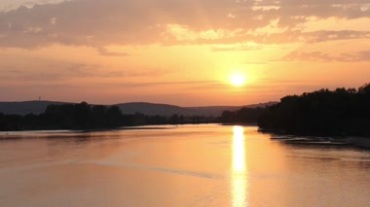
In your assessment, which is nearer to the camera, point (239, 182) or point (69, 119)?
point (239, 182)

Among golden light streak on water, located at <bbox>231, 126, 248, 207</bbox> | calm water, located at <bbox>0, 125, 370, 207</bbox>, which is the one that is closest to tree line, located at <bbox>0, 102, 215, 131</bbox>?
calm water, located at <bbox>0, 125, 370, 207</bbox>

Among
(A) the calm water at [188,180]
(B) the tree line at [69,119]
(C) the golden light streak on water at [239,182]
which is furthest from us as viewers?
(B) the tree line at [69,119]

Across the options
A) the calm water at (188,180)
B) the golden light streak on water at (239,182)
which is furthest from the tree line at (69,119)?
the golden light streak on water at (239,182)

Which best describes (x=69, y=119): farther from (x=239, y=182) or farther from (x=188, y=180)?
(x=239, y=182)

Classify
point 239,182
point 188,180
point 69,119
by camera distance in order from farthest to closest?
point 69,119 < point 188,180 < point 239,182

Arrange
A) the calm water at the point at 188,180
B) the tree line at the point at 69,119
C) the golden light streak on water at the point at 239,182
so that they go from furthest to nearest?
the tree line at the point at 69,119 → the calm water at the point at 188,180 → the golden light streak on water at the point at 239,182

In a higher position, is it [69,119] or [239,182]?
[69,119]

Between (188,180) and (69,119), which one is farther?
(69,119)

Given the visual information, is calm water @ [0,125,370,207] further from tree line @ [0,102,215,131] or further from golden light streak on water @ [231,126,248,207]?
tree line @ [0,102,215,131]

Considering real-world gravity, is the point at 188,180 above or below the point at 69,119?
below

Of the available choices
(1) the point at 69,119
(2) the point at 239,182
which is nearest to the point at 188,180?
(2) the point at 239,182

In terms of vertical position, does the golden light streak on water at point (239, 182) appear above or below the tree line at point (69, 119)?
below

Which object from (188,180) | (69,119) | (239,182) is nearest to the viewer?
(239,182)

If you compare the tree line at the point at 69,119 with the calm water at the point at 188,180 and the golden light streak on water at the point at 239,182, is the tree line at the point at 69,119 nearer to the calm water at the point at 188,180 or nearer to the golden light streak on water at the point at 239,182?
the calm water at the point at 188,180
